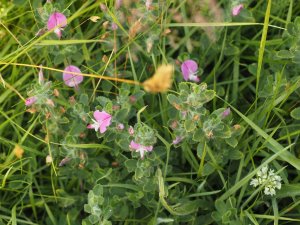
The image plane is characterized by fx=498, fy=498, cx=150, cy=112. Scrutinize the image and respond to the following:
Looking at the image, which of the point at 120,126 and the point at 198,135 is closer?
the point at 198,135

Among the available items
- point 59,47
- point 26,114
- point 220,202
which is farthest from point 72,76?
point 220,202

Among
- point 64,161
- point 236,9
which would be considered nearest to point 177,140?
point 64,161

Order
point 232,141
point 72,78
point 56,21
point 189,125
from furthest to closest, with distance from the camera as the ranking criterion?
point 72,78, point 56,21, point 232,141, point 189,125

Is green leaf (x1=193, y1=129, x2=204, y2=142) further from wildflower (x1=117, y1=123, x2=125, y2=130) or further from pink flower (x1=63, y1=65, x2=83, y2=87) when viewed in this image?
pink flower (x1=63, y1=65, x2=83, y2=87)

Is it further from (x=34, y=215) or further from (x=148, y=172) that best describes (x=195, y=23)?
(x=34, y=215)

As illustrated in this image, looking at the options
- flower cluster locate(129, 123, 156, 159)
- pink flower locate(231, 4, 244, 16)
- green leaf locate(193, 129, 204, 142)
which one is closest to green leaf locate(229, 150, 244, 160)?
green leaf locate(193, 129, 204, 142)

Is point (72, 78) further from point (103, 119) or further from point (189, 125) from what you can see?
point (189, 125)

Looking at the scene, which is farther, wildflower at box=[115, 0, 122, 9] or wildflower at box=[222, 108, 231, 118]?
wildflower at box=[115, 0, 122, 9]
